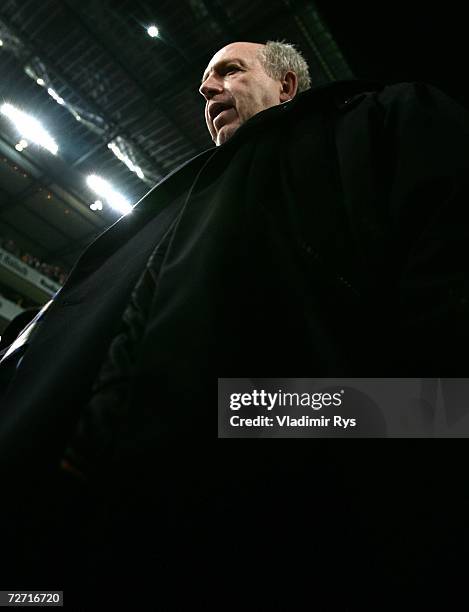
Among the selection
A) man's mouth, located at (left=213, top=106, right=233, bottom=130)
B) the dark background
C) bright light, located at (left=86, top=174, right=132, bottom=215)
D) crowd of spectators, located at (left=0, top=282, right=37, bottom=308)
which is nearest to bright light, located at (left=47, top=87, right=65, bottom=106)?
bright light, located at (left=86, top=174, right=132, bottom=215)

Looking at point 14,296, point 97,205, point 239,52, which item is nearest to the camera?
point 239,52

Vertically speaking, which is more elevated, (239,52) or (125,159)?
(125,159)

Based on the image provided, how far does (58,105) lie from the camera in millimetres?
7969

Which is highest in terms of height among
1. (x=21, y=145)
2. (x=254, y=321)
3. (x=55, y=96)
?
(x=21, y=145)

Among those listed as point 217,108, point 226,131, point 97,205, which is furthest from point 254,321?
point 97,205

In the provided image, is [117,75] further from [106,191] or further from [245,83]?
[245,83]

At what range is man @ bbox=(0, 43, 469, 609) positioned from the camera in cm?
41

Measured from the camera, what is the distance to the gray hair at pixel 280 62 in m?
1.57

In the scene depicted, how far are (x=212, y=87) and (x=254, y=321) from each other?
122 cm

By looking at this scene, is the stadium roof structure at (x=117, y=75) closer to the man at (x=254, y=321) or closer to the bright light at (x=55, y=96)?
the bright light at (x=55, y=96)

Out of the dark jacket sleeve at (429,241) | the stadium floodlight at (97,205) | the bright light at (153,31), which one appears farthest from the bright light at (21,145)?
the dark jacket sleeve at (429,241)

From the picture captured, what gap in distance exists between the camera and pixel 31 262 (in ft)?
40.2

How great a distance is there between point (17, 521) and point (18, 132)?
418 inches

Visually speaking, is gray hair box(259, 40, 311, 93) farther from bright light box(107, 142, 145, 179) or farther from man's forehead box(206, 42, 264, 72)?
bright light box(107, 142, 145, 179)
